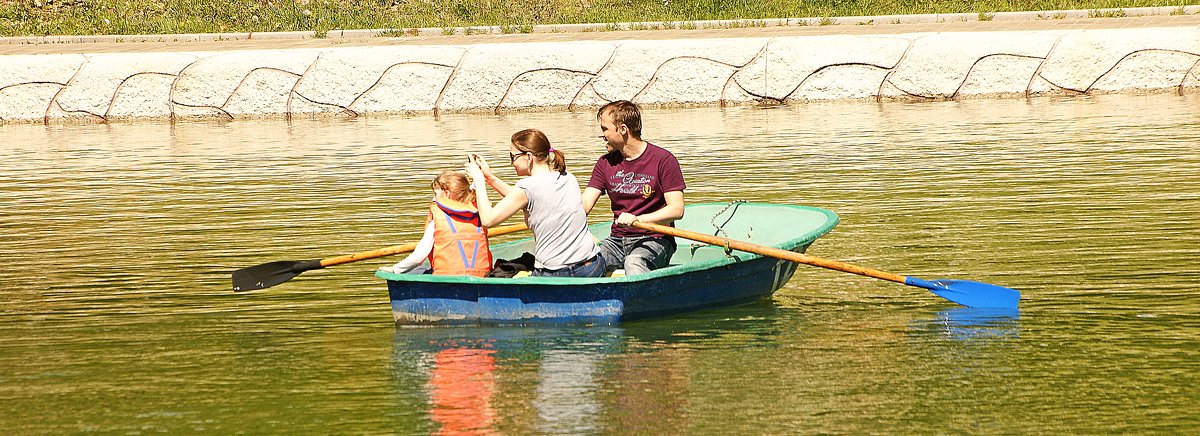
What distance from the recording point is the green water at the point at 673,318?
6.49 m

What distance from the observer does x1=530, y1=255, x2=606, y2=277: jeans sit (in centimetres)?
822

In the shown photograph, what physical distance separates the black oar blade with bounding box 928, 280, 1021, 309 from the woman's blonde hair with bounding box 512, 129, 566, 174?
212cm

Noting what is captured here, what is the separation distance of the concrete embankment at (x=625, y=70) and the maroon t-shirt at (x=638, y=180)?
12050 mm

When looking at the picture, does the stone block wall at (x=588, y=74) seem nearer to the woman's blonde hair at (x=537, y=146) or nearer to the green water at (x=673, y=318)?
the green water at (x=673, y=318)

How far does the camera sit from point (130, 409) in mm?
6727

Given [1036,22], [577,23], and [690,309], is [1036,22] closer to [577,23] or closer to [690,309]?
[577,23]

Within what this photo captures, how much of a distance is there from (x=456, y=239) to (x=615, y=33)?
15332 mm

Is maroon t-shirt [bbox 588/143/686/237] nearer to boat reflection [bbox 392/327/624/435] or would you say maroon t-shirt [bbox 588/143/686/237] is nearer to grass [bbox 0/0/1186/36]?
boat reflection [bbox 392/327/624/435]

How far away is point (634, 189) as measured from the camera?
8.67 metres

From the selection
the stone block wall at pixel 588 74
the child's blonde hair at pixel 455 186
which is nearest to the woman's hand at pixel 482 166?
the child's blonde hair at pixel 455 186

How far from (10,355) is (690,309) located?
139 inches

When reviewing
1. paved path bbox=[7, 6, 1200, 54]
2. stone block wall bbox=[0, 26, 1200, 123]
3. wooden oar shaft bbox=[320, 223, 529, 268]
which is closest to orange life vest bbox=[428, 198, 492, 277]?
wooden oar shaft bbox=[320, 223, 529, 268]

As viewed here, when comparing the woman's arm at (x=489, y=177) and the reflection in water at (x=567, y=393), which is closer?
the reflection in water at (x=567, y=393)

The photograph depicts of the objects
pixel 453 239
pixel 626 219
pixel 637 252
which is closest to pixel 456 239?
pixel 453 239
